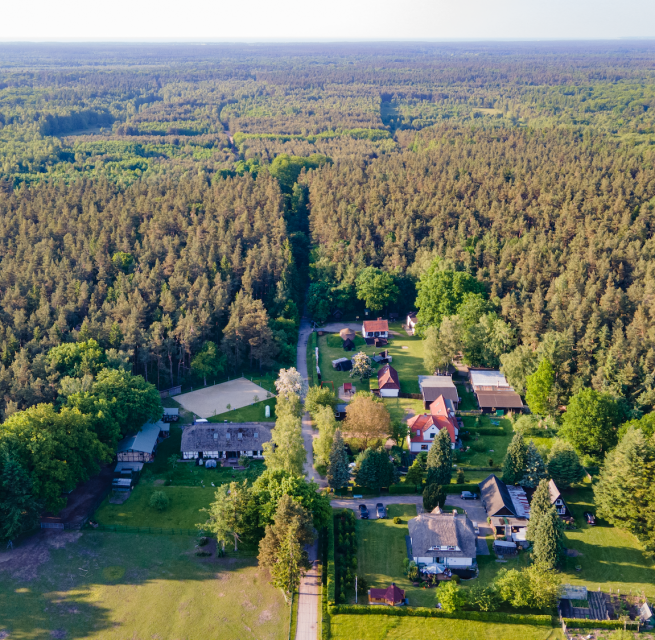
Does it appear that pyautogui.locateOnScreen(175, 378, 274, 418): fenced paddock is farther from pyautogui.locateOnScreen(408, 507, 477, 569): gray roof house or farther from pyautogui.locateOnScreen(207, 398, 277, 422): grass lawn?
pyautogui.locateOnScreen(408, 507, 477, 569): gray roof house

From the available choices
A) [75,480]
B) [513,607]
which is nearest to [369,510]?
[513,607]

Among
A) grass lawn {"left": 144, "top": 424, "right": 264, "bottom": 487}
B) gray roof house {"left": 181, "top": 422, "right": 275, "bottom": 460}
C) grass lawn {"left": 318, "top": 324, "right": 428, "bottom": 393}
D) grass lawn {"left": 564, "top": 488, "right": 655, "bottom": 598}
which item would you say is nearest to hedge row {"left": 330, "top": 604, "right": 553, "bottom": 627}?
grass lawn {"left": 564, "top": 488, "right": 655, "bottom": 598}

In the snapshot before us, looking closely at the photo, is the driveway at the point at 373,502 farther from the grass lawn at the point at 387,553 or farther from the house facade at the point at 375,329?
the house facade at the point at 375,329

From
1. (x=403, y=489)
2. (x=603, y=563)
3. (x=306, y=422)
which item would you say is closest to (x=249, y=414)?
(x=306, y=422)

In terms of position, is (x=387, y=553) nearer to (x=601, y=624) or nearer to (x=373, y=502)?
(x=373, y=502)

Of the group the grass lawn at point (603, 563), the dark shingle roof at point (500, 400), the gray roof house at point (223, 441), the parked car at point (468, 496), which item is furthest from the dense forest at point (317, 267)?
the parked car at point (468, 496)

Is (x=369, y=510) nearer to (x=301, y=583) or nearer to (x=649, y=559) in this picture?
(x=301, y=583)
